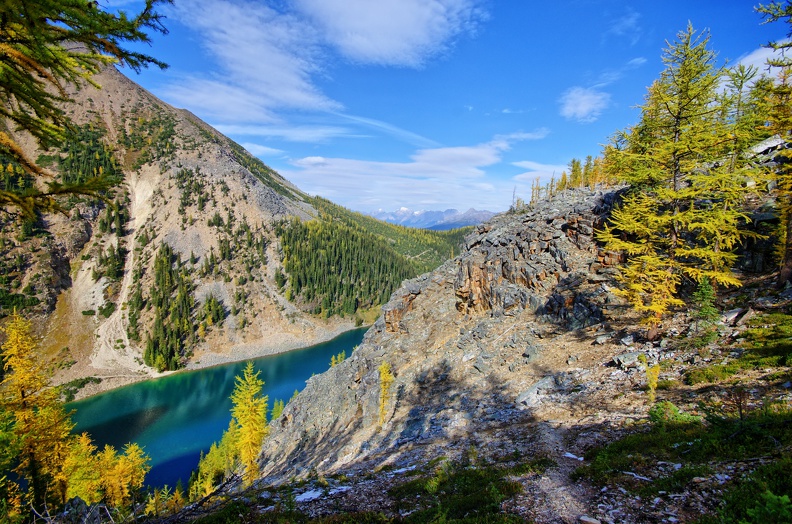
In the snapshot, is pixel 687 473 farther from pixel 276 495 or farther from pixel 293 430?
pixel 293 430

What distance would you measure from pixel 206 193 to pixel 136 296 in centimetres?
5817

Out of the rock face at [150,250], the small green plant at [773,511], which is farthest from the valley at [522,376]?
the rock face at [150,250]

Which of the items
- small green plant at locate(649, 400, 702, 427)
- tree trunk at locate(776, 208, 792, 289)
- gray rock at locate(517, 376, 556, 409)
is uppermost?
tree trunk at locate(776, 208, 792, 289)

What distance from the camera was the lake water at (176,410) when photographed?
57.1 m

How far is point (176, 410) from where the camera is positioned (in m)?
74.2

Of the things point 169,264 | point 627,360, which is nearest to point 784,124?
point 627,360

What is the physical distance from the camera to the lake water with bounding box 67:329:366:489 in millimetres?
57062

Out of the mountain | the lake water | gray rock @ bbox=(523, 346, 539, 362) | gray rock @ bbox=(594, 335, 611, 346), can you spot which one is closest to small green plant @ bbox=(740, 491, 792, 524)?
gray rock @ bbox=(594, 335, 611, 346)

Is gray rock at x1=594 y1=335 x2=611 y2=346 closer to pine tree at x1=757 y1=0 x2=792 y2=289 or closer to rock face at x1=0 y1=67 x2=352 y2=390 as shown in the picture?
pine tree at x1=757 y1=0 x2=792 y2=289

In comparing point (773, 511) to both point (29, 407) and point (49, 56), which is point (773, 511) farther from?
point (29, 407)

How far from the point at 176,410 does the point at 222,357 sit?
116ft

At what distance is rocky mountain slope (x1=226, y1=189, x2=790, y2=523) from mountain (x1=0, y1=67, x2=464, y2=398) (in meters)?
72.0

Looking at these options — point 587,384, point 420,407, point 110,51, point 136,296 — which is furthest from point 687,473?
point 136,296

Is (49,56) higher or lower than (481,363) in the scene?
higher
